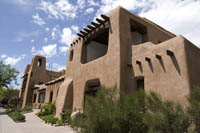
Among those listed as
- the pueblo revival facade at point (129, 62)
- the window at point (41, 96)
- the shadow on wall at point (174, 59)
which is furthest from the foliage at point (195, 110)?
the window at point (41, 96)

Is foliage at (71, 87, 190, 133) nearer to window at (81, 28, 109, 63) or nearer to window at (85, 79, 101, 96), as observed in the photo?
window at (85, 79, 101, 96)

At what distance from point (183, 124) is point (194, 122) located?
391 millimetres

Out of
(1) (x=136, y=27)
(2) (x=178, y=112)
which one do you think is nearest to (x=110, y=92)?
(2) (x=178, y=112)

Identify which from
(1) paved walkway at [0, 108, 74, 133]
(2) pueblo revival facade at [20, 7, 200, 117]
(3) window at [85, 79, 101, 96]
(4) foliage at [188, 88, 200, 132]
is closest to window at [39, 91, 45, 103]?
(2) pueblo revival facade at [20, 7, 200, 117]

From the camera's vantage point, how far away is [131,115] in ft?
19.1

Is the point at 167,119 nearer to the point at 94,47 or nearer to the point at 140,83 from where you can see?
the point at 140,83

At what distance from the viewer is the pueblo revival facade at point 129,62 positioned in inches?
288

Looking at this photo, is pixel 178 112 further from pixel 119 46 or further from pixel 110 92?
pixel 119 46

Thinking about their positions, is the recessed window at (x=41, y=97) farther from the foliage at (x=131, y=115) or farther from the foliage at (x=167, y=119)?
the foliage at (x=167, y=119)

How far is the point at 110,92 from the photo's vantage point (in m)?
6.43

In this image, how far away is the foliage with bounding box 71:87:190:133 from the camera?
491 cm

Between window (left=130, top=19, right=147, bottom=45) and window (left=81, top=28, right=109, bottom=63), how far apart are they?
9.14 ft

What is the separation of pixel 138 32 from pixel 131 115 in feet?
31.3

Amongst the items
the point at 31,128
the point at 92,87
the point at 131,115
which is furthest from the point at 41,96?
the point at 131,115
